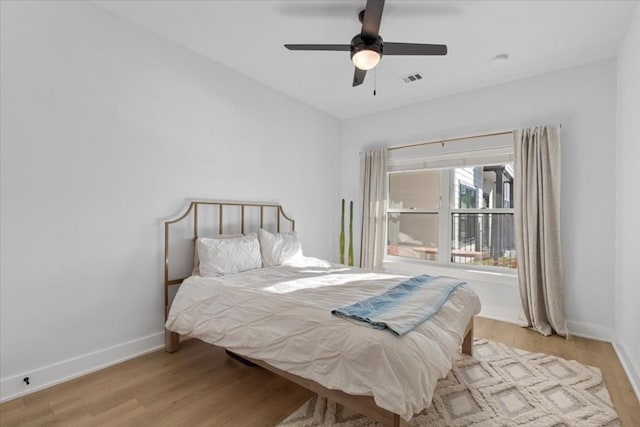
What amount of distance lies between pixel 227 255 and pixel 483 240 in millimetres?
3001

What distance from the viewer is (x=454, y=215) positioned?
13.3 feet

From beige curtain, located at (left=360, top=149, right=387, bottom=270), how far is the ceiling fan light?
2.24m

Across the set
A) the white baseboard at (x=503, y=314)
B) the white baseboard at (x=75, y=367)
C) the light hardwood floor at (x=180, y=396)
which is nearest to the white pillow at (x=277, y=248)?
the light hardwood floor at (x=180, y=396)

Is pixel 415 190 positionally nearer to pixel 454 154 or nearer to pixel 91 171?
pixel 454 154

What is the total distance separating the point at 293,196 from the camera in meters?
4.09

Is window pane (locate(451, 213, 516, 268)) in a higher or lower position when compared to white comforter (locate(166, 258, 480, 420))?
higher

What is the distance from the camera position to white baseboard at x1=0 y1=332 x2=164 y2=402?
78.0 inches

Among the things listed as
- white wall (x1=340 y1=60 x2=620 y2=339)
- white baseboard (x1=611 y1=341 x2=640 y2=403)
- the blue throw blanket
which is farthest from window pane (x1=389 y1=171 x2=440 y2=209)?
white baseboard (x1=611 y1=341 x2=640 y2=403)

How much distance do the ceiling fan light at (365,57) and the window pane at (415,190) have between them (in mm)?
2372

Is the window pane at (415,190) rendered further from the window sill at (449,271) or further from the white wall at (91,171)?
the white wall at (91,171)

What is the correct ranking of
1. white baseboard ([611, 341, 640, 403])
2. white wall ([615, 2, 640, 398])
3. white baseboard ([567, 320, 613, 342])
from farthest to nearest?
white baseboard ([567, 320, 613, 342]) → white wall ([615, 2, 640, 398]) → white baseboard ([611, 341, 640, 403])

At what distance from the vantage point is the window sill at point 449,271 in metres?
3.55

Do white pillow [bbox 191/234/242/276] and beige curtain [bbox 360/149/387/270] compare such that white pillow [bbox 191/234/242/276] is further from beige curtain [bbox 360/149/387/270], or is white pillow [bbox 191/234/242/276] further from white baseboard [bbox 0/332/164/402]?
beige curtain [bbox 360/149/387/270]

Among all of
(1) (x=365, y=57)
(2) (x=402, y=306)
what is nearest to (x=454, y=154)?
(1) (x=365, y=57)
